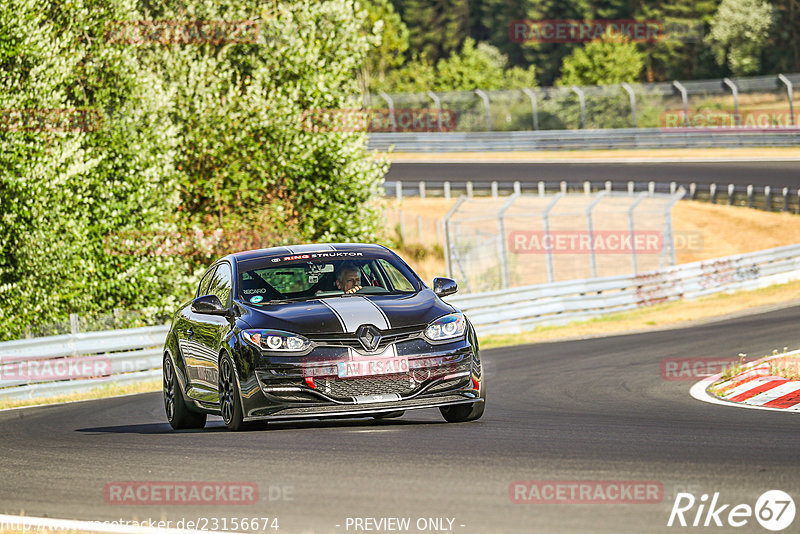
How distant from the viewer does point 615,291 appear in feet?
93.2

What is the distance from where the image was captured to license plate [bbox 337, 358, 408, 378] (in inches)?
357

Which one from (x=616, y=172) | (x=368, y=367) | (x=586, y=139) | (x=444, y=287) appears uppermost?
(x=444, y=287)

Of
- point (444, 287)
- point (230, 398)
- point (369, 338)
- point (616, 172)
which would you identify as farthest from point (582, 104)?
point (369, 338)

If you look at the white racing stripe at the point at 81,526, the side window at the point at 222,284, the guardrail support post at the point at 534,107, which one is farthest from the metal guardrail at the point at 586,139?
the white racing stripe at the point at 81,526

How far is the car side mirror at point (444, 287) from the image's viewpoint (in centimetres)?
1018

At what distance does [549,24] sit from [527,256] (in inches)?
3479

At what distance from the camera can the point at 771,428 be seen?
8.95 metres

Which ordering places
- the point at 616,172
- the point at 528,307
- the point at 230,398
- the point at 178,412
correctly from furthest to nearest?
the point at 616,172 → the point at 528,307 → the point at 178,412 → the point at 230,398

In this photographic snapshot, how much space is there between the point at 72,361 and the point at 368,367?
9.99 meters

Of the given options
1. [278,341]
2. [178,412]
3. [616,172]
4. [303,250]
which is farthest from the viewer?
[616,172]

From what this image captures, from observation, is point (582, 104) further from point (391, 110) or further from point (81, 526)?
point (81, 526)

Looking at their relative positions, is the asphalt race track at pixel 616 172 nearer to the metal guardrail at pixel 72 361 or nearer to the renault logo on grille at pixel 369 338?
the metal guardrail at pixel 72 361

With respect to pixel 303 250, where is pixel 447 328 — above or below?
below

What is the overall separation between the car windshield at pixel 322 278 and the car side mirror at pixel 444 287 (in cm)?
19
